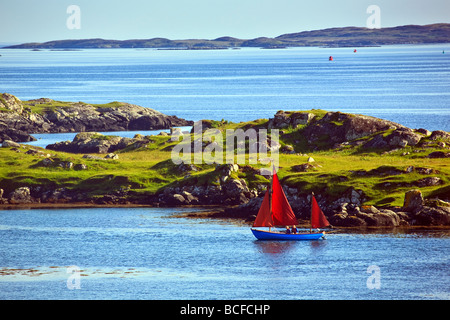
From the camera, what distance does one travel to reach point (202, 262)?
279ft

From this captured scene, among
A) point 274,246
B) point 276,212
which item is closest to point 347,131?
point 276,212

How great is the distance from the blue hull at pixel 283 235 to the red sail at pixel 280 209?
1.53m

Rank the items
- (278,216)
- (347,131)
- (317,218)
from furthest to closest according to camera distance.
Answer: (347,131), (278,216), (317,218)

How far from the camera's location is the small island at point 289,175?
106 metres

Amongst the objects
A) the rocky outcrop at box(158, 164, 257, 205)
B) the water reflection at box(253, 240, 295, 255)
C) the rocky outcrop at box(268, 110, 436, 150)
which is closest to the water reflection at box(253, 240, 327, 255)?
the water reflection at box(253, 240, 295, 255)

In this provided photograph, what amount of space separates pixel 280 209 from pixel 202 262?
1687cm

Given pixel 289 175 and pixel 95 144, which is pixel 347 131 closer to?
pixel 289 175

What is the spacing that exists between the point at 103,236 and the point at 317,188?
31.3 meters

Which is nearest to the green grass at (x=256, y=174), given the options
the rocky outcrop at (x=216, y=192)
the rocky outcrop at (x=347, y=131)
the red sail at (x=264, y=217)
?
the rocky outcrop at (x=216, y=192)

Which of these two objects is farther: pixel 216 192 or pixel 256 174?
pixel 256 174

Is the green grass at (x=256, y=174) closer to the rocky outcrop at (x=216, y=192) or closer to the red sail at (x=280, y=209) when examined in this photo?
the rocky outcrop at (x=216, y=192)

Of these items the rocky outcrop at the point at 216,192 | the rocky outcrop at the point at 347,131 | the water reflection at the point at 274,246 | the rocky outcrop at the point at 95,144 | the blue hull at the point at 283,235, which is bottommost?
the water reflection at the point at 274,246
